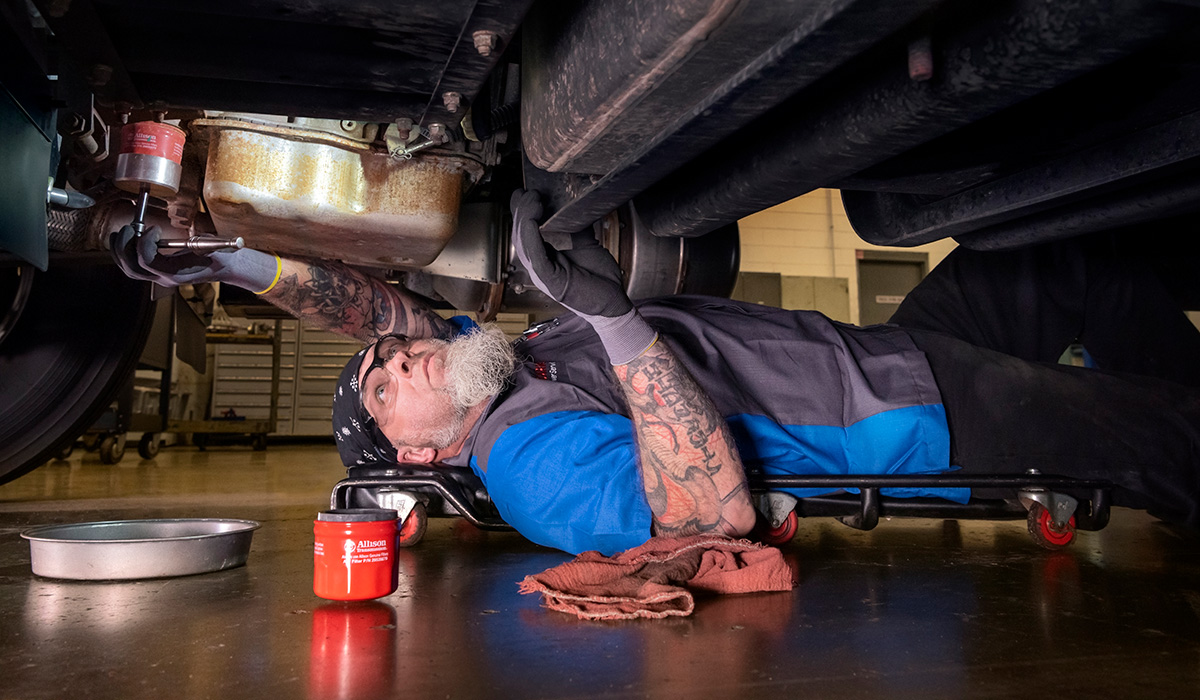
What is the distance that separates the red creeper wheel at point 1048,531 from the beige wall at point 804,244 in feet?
20.0

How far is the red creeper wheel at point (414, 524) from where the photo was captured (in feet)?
5.47

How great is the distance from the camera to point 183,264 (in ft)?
5.41

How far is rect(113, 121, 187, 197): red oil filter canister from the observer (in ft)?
4.43

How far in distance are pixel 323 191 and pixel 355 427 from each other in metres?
0.61

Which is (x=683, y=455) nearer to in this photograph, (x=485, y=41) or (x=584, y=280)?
(x=584, y=280)

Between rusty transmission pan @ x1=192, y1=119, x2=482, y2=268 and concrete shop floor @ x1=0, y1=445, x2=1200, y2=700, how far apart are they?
657mm

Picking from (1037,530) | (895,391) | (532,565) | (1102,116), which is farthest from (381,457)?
(1102,116)

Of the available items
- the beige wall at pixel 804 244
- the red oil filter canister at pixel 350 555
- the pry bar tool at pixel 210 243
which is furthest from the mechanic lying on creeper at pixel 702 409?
the beige wall at pixel 804 244

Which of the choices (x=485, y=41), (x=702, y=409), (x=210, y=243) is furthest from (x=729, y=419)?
(x=210, y=243)

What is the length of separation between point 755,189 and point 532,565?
2.71 ft

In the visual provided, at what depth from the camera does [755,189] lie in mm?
1023

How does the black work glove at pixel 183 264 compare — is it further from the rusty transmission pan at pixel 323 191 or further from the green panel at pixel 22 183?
the green panel at pixel 22 183

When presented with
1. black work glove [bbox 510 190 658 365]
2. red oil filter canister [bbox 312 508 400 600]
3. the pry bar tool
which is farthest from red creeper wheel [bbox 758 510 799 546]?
the pry bar tool

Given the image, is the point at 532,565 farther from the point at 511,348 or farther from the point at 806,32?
the point at 806,32
